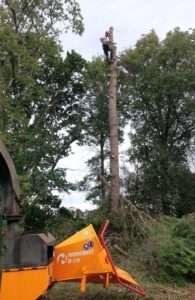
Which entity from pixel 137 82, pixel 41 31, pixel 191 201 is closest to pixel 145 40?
pixel 137 82

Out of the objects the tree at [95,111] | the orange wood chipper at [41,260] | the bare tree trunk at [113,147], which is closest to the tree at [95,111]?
the tree at [95,111]

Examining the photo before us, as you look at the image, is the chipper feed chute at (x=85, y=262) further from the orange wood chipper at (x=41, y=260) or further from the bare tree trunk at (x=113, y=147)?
the bare tree trunk at (x=113, y=147)

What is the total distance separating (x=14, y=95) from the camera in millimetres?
24281

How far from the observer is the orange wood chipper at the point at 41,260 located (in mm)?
7863

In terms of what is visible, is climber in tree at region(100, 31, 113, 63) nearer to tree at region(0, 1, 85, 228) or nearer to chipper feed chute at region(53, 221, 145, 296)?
tree at region(0, 1, 85, 228)

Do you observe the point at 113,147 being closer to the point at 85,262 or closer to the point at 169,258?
the point at 169,258

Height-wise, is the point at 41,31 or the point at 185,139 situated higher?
the point at 41,31

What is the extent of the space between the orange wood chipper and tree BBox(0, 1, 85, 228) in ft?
31.8

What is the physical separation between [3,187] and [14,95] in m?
16.1

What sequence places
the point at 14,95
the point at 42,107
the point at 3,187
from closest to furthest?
the point at 3,187 < the point at 14,95 < the point at 42,107

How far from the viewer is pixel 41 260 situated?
799 centimetres

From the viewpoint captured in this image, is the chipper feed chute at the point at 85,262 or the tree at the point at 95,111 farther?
the tree at the point at 95,111

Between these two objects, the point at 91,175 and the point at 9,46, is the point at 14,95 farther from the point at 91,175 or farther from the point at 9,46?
the point at 91,175

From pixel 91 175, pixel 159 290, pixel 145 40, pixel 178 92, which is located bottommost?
pixel 159 290
